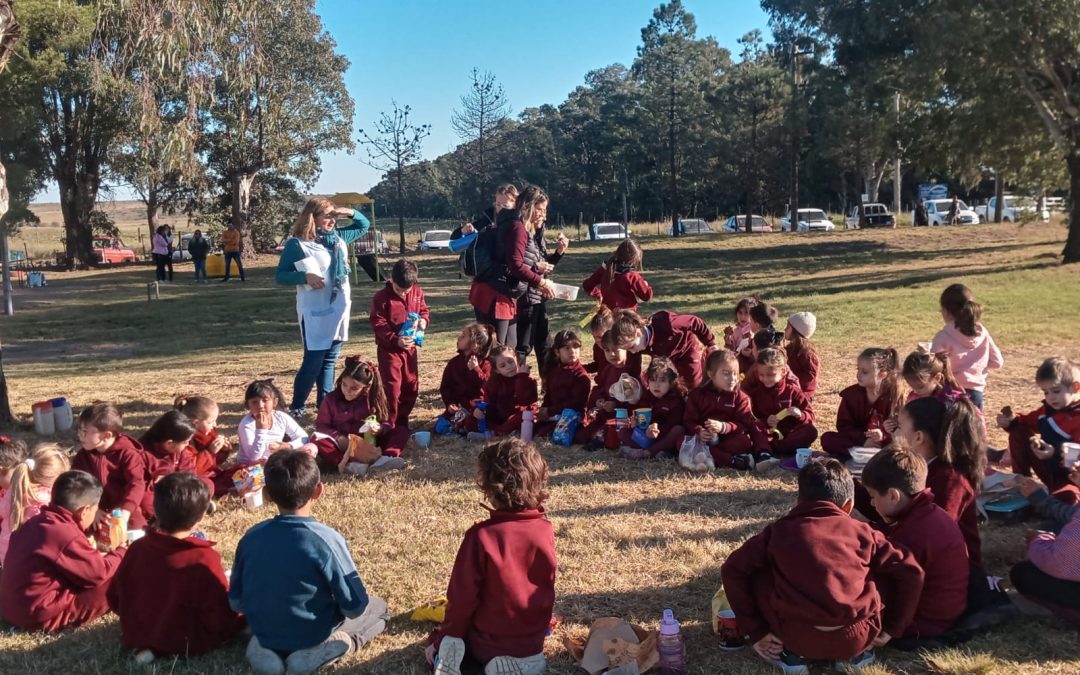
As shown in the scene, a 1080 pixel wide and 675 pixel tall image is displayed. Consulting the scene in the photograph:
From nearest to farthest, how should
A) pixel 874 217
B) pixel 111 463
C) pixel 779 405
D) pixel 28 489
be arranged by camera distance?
pixel 28 489 → pixel 111 463 → pixel 779 405 → pixel 874 217

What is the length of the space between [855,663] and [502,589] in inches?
53.9

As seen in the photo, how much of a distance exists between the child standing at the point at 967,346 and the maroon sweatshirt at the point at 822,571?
360cm

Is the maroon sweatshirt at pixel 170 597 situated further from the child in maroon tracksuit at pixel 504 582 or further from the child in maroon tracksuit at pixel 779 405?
the child in maroon tracksuit at pixel 779 405

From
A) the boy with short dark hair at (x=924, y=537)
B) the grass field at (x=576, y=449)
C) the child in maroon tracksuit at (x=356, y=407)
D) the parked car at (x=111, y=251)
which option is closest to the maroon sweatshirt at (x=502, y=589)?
the grass field at (x=576, y=449)

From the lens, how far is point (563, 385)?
24.0ft

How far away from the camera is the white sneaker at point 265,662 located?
3.52 m

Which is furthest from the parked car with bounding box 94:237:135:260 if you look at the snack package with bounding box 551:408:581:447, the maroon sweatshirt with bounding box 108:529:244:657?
the maroon sweatshirt with bounding box 108:529:244:657

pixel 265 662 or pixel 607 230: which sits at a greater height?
pixel 607 230

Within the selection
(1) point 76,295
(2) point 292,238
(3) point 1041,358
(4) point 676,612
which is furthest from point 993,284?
(1) point 76,295

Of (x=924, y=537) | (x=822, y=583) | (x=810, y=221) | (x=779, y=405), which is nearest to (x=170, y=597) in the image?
(x=822, y=583)

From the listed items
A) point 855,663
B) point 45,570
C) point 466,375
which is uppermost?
point 466,375

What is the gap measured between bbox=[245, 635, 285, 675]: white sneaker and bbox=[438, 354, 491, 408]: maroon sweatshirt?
419 centimetres

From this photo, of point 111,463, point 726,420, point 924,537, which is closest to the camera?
point 924,537

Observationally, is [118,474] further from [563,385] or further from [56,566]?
[563,385]
